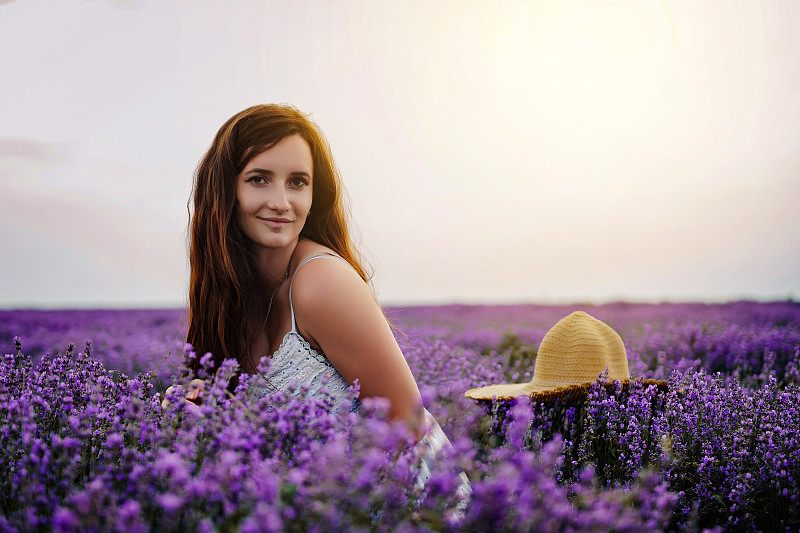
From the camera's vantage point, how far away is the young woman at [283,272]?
7.54ft

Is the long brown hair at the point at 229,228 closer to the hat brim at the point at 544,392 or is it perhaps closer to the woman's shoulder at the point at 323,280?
the woman's shoulder at the point at 323,280

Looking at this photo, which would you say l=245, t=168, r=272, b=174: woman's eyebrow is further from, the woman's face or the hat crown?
the hat crown

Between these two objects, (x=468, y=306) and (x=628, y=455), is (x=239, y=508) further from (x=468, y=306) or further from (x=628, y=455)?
(x=468, y=306)

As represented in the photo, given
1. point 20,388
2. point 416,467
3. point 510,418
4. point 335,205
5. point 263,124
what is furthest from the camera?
point 335,205

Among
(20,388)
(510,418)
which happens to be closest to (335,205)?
(510,418)

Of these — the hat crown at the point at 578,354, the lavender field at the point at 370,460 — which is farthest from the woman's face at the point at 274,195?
the hat crown at the point at 578,354

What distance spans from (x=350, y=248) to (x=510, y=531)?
2089 mm

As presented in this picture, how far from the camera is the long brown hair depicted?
2.74 metres

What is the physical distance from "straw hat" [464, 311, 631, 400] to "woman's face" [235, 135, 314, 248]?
4.57ft

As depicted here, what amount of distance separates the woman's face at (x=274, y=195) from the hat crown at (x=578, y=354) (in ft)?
5.62

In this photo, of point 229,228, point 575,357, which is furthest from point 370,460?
point 575,357

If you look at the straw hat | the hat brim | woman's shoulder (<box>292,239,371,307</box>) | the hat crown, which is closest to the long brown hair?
woman's shoulder (<box>292,239,371,307</box>)

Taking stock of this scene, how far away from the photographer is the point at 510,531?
1336 millimetres

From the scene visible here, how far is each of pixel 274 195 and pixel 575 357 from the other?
1944mm
